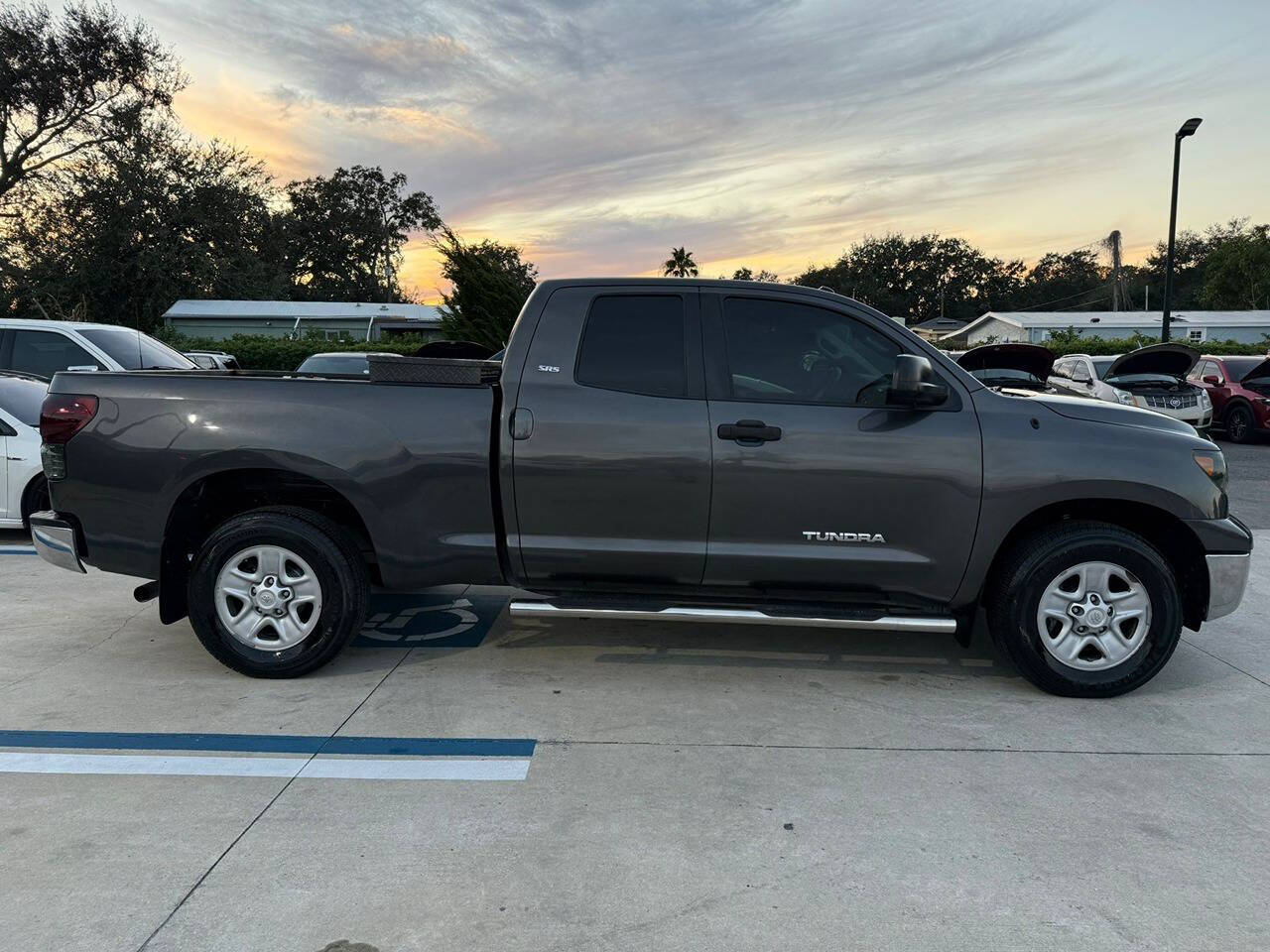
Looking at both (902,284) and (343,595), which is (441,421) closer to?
(343,595)

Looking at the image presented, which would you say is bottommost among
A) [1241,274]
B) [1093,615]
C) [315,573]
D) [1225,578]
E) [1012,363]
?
[1093,615]

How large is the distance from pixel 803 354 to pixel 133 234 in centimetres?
4190

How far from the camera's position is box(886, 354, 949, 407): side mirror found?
13.6 ft

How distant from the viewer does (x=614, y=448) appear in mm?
4418

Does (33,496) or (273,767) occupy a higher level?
(33,496)

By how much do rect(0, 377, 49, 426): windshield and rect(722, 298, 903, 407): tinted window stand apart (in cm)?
622

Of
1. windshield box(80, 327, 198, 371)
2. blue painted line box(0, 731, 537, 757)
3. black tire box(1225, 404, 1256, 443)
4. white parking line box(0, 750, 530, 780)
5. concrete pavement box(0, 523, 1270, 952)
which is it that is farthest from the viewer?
black tire box(1225, 404, 1256, 443)

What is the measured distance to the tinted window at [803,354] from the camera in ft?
14.7

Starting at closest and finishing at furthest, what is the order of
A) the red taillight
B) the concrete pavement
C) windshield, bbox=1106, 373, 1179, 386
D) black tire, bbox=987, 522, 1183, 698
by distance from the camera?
the concrete pavement < black tire, bbox=987, 522, 1183, 698 < the red taillight < windshield, bbox=1106, 373, 1179, 386

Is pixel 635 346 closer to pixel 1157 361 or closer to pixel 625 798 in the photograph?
pixel 625 798

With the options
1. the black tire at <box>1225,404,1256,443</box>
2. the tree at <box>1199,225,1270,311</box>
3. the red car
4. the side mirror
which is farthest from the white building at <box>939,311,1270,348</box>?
the side mirror

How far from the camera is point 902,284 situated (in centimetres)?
8775

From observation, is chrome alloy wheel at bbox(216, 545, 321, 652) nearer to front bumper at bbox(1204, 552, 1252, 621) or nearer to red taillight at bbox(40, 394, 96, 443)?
red taillight at bbox(40, 394, 96, 443)

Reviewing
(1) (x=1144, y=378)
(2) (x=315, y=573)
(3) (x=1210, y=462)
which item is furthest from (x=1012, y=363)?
(2) (x=315, y=573)
